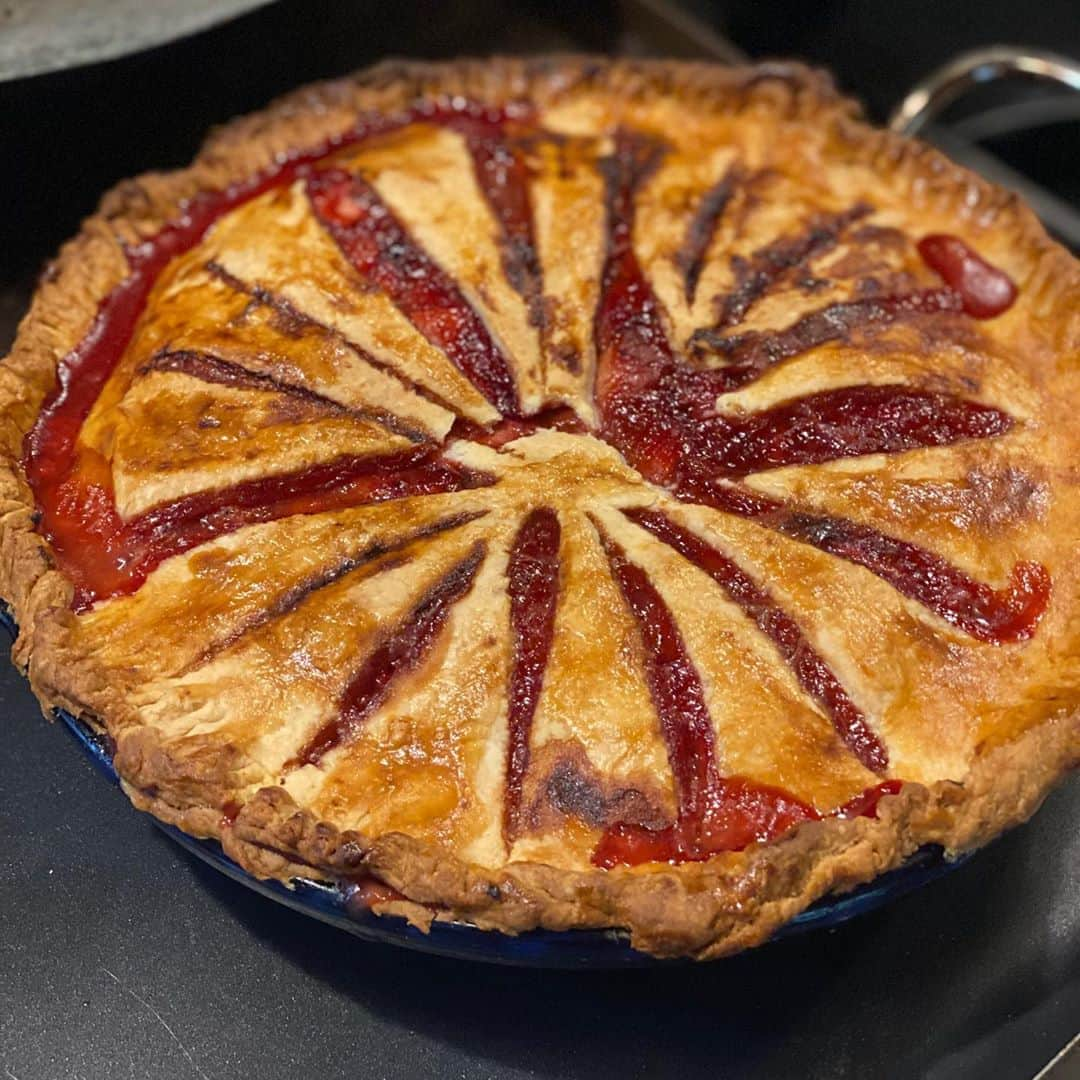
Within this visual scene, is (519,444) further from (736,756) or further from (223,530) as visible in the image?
(736,756)

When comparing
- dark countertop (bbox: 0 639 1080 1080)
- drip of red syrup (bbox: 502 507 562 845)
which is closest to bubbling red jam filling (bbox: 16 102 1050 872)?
drip of red syrup (bbox: 502 507 562 845)

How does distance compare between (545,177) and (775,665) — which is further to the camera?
(545,177)

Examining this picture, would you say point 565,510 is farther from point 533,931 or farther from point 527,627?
point 533,931

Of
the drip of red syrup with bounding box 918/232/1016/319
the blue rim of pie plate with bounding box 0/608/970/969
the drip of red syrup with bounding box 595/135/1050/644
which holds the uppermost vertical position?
the drip of red syrup with bounding box 918/232/1016/319

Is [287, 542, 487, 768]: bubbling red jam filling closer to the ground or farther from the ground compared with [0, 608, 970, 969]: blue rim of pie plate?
farther from the ground

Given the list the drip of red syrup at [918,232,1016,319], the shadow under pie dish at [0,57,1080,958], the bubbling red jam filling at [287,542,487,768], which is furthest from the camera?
the drip of red syrup at [918,232,1016,319]

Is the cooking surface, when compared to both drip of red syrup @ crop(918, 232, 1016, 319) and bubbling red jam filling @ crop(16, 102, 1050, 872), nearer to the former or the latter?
bubbling red jam filling @ crop(16, 102, 1050, 872)

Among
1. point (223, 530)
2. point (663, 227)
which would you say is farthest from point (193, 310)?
point (663, 227)

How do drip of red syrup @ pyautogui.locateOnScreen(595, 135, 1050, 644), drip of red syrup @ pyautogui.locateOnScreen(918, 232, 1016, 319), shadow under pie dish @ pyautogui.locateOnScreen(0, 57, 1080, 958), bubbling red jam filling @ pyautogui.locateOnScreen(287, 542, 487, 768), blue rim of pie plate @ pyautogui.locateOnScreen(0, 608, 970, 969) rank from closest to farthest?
blue rim of pie plate @ pyautogui.locateOnScreen(0, 608, 970, 969) → shadow under pie dish @ pyautogui.locateOnScreen(0, 57, 1080, 958) → bubbling red jam filling @ pyautogui.locateOnScreen(287, 542, 487, 768) → drip of red syrup @ pyautogui.locateOnScreen(595, 135, 1050, 644) → drip of red syrup @ pyautogui.locateOnScreen(918, 232, 1016, 319)
